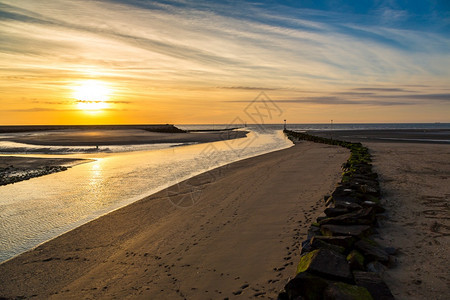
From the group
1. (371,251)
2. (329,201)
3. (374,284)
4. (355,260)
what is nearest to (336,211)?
(329,201)

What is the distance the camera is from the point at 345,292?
3623 mm

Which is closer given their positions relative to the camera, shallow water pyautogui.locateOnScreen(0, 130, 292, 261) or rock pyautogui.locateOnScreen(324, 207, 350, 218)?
rock pyautogui.locateOnScreen(324, 207, 350, 218)

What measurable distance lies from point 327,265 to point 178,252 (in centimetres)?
322

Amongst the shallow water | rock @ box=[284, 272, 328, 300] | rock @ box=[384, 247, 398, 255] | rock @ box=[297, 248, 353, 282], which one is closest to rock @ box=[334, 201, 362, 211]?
rock @ box=[384, 247, 398, 255]

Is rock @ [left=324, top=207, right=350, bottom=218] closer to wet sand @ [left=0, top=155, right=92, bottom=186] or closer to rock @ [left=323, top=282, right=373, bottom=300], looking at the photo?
rock @ [left=323, top=282, right=373, bottom=300]

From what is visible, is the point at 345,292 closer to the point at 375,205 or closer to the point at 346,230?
the point at 346,230

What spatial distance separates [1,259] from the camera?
6602 mm

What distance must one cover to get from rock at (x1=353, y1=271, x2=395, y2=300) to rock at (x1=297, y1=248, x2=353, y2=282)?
0.16 metres

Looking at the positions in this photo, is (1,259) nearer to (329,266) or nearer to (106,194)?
(106,194)

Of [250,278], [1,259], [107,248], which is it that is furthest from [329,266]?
[1,259]

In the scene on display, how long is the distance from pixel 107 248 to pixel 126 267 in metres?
1.29

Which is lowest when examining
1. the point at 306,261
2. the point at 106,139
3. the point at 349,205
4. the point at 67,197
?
the point at 67,197

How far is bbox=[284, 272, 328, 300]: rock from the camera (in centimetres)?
383

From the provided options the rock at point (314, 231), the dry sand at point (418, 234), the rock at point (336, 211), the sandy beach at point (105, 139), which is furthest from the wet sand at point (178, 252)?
the sandy beach at point (105, 139)
